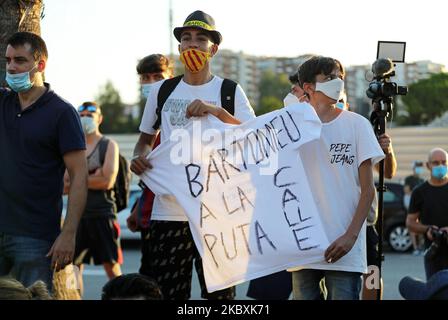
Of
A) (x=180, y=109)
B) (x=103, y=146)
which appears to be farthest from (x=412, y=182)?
(x=180, y=109)

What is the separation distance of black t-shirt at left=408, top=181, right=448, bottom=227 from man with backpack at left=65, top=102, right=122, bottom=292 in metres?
2.77

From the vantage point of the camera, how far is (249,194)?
17.1 ft

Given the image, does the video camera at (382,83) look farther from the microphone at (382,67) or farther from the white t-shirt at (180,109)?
the white t-shirt at (180,109)

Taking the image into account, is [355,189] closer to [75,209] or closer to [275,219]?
[275,219]

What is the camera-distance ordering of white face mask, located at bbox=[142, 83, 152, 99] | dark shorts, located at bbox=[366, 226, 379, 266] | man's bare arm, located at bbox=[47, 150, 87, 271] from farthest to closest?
dark shorts, located at bbox=[366, 226, 379, 266] < white face mask, located at bbox=[142, 83, 152, 99] < man's bare arm, located at bbox=[47, 150, 87, 271]

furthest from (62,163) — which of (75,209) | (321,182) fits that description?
(321,182)

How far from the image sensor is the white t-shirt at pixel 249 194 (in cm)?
508

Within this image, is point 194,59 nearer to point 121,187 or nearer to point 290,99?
point 290,99

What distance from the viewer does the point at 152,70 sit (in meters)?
Result: 6.73

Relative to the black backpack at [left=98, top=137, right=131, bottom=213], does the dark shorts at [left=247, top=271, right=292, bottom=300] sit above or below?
below

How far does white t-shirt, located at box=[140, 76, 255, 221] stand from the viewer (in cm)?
554

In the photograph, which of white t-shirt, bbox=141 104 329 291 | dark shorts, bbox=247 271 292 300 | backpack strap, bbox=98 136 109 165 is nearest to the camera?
white t-shirt, bbox=141 104 329 291

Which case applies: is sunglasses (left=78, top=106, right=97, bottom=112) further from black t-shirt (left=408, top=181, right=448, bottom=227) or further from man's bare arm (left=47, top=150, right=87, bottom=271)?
man's bare arm (left=47, top=150, right=87, bottom=271)

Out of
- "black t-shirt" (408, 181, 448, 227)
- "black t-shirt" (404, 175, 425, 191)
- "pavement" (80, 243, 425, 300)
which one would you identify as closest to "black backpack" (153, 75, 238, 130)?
"black t-shirt" (408, 181, 448, 227)
